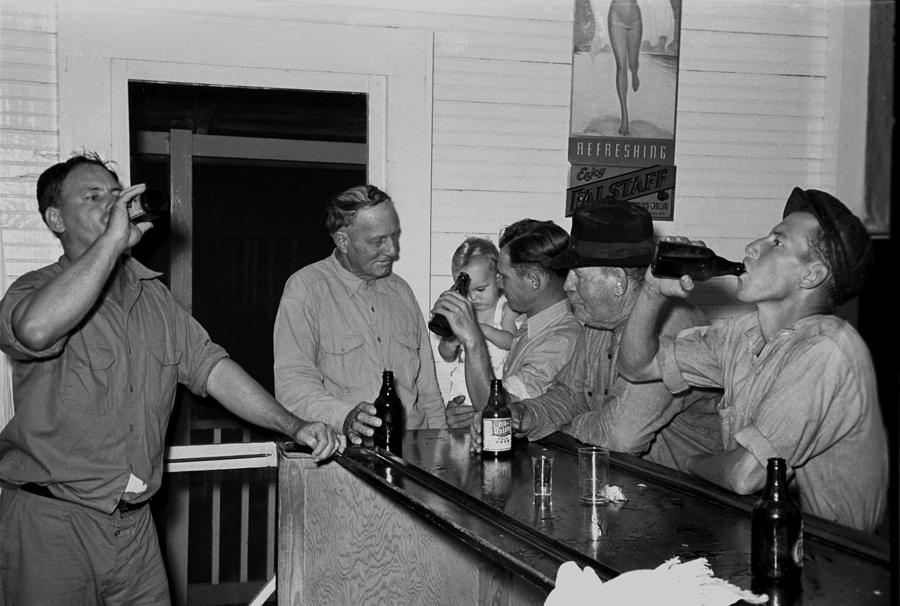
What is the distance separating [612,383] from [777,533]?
167 cm

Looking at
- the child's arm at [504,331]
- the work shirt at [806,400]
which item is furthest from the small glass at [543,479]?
the child's arm at [504,331]

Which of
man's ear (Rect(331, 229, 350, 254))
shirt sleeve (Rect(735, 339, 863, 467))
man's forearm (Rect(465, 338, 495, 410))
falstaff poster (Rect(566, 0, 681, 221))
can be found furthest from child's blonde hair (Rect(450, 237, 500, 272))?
shirt sleeve (Rect(735, 339, 863, 467))

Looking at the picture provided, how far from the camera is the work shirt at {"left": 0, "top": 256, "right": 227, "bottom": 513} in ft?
8.98

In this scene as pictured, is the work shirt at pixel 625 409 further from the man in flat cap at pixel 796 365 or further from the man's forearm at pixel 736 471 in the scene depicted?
the man's forearm at pixel 736 471

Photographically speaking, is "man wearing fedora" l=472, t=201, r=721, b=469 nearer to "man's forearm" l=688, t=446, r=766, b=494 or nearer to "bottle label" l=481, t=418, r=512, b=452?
"bottle label" l=481, t=418, r=512, b=452

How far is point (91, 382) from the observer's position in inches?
112

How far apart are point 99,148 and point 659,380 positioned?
2.48 metres

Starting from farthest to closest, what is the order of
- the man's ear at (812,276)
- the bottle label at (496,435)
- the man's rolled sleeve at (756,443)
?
1. the bottle label at (496,435)
2. the man's rolled sleeve at (756,443)
3. the man's ear at (812,276)

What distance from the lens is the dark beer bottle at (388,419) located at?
314cm

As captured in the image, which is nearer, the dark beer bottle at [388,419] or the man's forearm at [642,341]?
the man's forearm at [642,341]

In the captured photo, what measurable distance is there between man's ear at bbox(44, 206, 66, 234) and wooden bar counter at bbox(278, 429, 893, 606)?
101 cm

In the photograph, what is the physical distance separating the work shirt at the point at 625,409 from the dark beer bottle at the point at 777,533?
1263 mm

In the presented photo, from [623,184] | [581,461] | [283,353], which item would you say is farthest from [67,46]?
[581,461]

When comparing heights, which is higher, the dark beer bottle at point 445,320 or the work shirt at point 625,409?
the dark beer bottle at point 445,320
